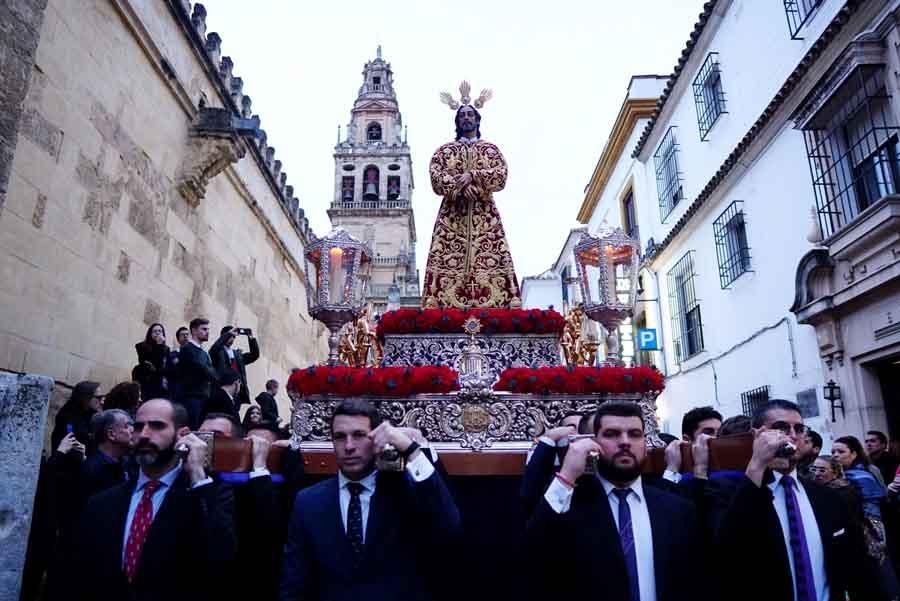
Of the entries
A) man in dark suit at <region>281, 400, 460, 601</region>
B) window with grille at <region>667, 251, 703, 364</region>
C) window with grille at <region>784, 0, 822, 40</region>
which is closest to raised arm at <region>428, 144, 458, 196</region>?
man in dark suit at <region>281, 400, 460, 601</region>

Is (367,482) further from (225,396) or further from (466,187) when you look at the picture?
(466,187)

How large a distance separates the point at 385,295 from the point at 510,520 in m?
40.9

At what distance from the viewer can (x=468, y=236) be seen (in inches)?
254

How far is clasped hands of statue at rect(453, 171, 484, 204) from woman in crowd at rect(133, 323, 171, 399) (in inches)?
138

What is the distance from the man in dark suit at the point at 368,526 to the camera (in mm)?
2365

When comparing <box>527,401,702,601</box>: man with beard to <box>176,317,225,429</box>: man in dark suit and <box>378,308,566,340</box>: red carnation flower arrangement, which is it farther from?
<box>176,317,225,429</box>: man in dark suit

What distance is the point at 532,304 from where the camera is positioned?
26.5 metres

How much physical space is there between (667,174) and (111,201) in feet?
37.0

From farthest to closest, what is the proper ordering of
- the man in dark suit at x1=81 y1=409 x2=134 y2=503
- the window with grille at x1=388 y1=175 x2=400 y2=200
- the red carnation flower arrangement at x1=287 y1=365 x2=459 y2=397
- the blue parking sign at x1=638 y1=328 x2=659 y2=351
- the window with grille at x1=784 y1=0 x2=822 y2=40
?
the window with grille at x1=388 y1=175 x2=400 y2=200
the blue parking sign at x1=638 y1=328 x2=659 y2=351
the window with grille at x1=784 y1=0 x2=822 y2=40
the red carnation flower arrangement at x1=287 y1=365 x2=459 y2=397
the man in dark suit at x1=81 y1=409 x2=134 y2=503

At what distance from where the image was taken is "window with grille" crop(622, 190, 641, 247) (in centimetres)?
1617

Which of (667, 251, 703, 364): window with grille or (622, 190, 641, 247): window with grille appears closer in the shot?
(667, 251, 703, 364): window with grille

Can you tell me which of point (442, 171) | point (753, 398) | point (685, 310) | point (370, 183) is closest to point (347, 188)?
point (370, 183)

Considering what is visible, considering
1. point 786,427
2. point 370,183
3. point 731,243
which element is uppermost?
point 370,183

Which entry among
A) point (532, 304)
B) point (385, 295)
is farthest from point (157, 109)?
point (385, 295)
